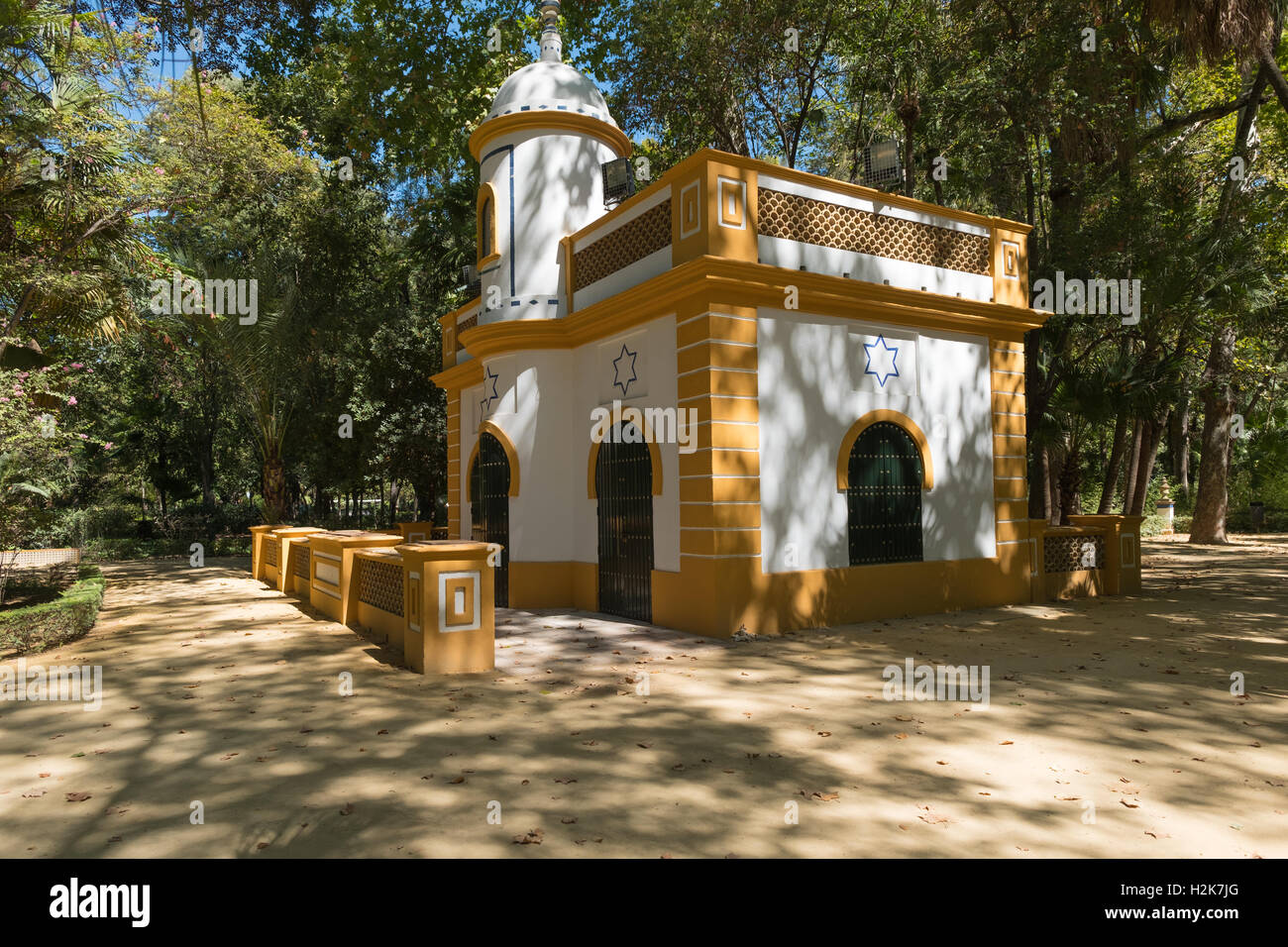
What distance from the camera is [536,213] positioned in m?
12.5

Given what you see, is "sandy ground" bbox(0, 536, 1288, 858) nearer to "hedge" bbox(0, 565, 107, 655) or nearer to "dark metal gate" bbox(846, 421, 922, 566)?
"hedge" bbox(0, 565, 107, 655)

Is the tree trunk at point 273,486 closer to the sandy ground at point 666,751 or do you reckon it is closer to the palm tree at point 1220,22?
the sandy ground at point 666,751

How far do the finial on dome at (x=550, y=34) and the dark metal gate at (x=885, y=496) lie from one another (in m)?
8.67

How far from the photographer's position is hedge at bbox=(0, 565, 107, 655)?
29.4ft

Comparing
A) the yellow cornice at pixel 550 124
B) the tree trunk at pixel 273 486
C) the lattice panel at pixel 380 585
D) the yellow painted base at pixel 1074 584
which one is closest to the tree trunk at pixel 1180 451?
the yellow painted base at pixel 1074 584

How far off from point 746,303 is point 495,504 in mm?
5530

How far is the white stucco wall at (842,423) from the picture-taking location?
972 cm

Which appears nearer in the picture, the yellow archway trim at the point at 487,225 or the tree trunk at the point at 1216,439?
the yellow archway trim at the point at 487,225

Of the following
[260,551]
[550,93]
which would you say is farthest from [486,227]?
[260,551]

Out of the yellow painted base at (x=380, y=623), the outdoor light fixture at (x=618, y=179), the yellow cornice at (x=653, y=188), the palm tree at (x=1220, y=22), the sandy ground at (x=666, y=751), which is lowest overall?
the sandy ground at (x=666, y=751)

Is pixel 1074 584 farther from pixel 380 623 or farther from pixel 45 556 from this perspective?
pixel 45 556

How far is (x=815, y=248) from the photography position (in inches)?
400
